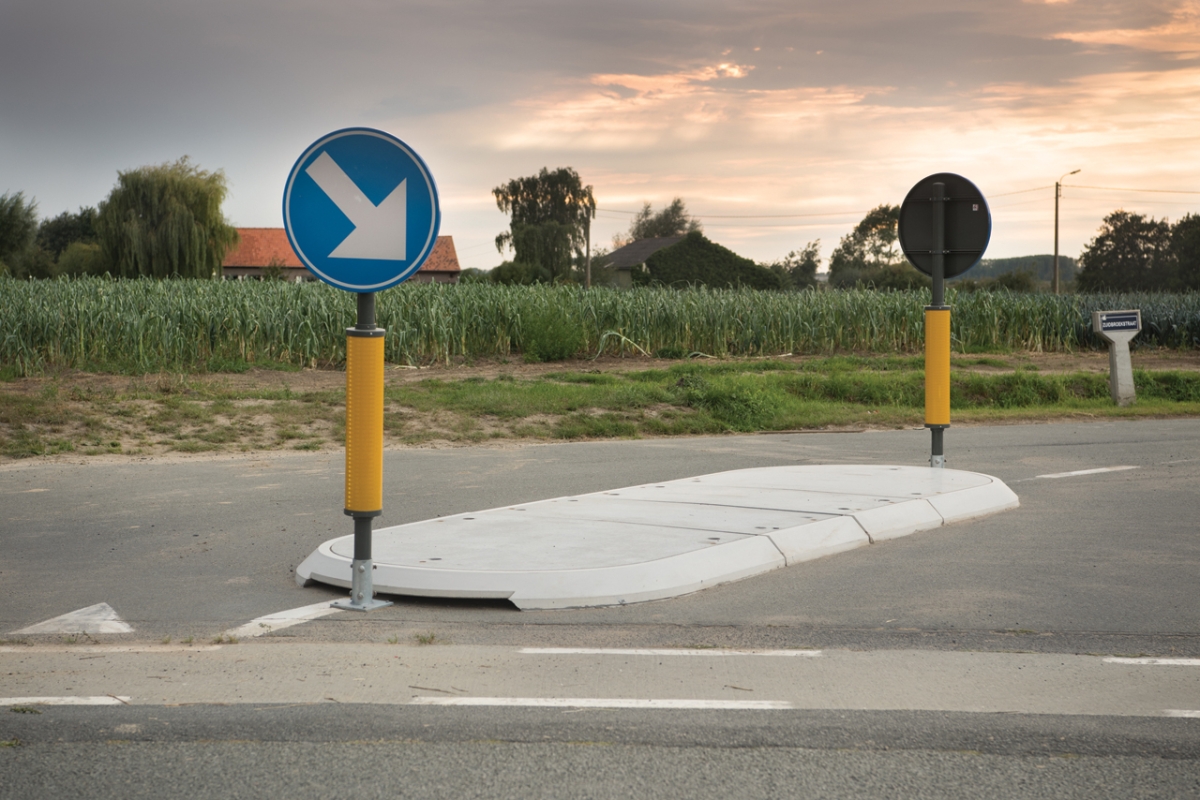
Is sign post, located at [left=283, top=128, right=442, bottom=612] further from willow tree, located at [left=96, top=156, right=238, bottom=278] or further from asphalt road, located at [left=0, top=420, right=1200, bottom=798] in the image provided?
willow tree, located at [left=96, top=156, right=238, bottom=278]

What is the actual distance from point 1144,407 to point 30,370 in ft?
58.2

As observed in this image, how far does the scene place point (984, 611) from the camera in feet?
17.5

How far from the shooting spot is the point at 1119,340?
58.9ft

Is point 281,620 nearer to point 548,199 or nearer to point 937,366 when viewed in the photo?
point 937,366

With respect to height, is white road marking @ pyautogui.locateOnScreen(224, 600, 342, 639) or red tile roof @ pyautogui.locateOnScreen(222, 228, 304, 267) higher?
red tile roof @ pyautogui.locateOnScreen(222, 228, 304, 267)

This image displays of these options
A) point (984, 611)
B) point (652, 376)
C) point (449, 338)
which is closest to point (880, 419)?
point (652, 376)

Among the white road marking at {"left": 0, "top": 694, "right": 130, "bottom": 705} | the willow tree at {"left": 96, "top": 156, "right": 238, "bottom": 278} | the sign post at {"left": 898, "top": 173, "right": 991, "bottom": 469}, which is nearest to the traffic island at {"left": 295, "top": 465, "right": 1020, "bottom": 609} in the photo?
the sign post at {"left": 898, "top": 173, "right": 991, "bottom": 469}

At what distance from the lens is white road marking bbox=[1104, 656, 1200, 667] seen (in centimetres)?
452

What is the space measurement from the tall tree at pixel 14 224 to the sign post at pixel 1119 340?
191ft

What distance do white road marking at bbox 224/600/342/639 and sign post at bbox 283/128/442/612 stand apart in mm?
104

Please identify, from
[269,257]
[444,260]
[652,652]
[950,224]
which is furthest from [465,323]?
[269,257]

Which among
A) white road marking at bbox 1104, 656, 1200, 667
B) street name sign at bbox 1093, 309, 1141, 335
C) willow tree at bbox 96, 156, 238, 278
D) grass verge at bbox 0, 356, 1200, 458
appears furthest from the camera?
willow tree at bbox 96, 156, 238, 278

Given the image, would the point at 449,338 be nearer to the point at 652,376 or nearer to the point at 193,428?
the point at 652,376

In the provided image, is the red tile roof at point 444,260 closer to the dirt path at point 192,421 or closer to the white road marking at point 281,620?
the dirt path at point 192,421
